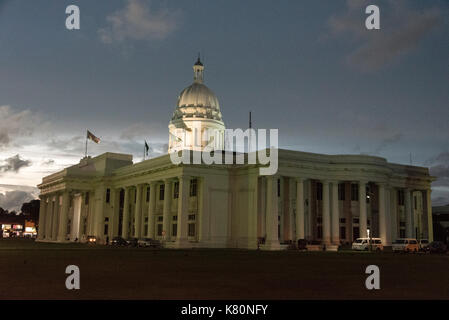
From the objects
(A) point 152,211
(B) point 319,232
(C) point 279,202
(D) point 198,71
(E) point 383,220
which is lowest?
(B) point 319,232

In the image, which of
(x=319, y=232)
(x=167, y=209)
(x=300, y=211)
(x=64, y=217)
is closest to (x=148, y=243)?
(x=167, y=209)

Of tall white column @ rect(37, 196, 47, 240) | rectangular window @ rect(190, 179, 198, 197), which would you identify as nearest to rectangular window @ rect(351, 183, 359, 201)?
rectangular window @ rect(190, 179, 198, 197)

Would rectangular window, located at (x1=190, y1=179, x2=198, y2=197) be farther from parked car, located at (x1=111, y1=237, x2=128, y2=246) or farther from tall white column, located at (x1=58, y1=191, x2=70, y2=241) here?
tall white column, located at (x1=58, y1=191, x2=70, y2=241)

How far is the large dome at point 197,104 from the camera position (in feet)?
296

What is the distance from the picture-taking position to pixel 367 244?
192 feet

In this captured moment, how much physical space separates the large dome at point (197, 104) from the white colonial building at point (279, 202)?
1687 centimetres

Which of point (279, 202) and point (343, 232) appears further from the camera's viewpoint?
point (343, 232)

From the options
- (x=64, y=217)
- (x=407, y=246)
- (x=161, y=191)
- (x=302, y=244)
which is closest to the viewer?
(x=407, y=246)

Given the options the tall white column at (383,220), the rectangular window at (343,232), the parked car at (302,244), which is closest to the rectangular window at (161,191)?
the parked car at (302,244)

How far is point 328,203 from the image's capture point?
63.6 metres

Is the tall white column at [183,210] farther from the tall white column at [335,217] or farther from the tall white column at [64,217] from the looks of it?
the tall white column at [64,217]

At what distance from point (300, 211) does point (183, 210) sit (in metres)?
14.2

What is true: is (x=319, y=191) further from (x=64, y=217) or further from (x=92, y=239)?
(x=64, y=217)
